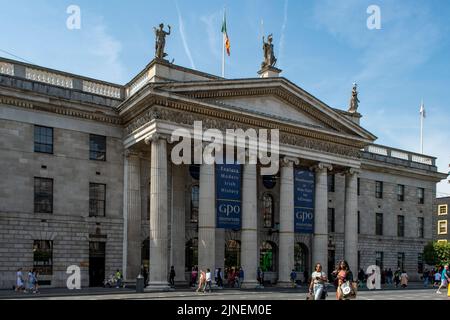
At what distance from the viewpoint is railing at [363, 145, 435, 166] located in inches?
2190

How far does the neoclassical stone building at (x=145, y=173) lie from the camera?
34.5 metres

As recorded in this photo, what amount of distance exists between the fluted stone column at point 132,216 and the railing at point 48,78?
19.9 feet

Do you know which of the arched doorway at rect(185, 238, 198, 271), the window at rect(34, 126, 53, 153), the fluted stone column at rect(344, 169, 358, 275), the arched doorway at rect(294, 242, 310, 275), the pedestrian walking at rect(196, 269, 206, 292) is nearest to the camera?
the pedestrian walking at rect(196, 269, 206, 292)

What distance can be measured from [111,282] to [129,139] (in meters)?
9.53

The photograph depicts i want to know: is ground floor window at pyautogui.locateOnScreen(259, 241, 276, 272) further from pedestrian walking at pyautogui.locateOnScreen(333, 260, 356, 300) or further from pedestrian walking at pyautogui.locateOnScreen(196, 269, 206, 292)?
pedestrian walking at pyautogui.locateOnScreen(333, 260, 356, 300)

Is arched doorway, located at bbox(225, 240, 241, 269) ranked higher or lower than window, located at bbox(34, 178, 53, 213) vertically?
lower

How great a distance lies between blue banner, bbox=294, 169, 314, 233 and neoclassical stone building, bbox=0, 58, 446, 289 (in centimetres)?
43

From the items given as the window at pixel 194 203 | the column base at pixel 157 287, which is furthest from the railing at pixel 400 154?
the column base at pixel 157 287

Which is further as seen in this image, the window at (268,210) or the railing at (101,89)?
the window at (268,210)

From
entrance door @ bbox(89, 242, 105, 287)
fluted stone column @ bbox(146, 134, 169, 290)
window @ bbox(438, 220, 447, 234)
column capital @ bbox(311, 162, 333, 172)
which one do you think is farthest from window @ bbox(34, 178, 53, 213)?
window @ bbox(438, 220, 447, 234)

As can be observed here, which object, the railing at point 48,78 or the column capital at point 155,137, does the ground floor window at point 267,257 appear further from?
the railing at point 48,78

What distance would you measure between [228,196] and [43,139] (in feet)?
41.0

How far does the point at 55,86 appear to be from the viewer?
118 ft
